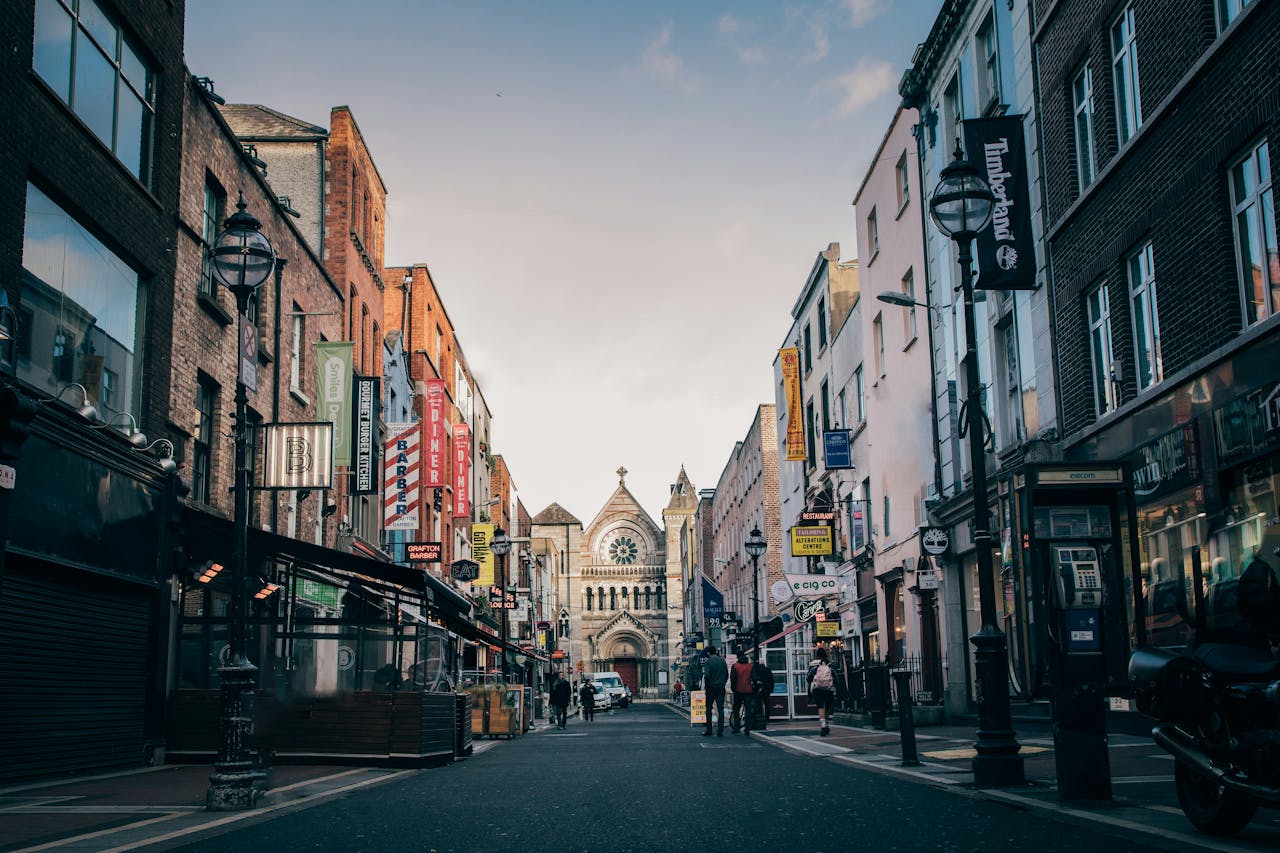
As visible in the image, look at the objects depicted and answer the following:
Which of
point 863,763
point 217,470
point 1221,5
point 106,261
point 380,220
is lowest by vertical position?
point 863,763

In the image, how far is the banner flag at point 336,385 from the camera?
27188 millimetres

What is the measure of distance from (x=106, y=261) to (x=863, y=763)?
11345 mm

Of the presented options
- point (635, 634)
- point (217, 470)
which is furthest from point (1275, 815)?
point (635, 634)

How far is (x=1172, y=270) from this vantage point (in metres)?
14.4

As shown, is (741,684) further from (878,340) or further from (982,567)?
(982,567)

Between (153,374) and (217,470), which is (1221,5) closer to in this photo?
(153,374)

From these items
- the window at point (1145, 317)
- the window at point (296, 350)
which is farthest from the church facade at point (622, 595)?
the window at point (1145, 317)

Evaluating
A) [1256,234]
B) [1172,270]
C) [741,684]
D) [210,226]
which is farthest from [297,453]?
[1256,234]

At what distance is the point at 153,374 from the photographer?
17156mm

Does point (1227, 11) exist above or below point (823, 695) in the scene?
above

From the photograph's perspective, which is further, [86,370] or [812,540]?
[812,540]

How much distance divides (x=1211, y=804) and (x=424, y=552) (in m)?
27.9

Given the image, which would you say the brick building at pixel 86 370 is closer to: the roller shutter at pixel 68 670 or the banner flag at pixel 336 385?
the roller shutter at pixel 68 670

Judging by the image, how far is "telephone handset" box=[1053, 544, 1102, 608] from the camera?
9.93 m
